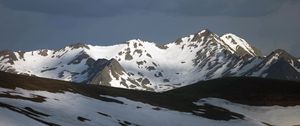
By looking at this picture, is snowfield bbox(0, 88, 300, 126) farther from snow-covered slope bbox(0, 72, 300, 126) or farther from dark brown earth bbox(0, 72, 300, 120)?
dark brown earth bbox(0, 72, 300, 120)

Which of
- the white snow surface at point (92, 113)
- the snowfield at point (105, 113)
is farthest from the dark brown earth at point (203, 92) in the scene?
the white snow surface at point (92, 113)

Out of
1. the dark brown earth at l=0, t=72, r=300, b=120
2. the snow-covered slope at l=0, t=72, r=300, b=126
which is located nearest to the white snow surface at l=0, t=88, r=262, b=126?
the snow-covered slope at l=0, t=72, r=300, b=126

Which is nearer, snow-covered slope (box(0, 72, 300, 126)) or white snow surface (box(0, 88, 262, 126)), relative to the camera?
white snow surface (box(0, 88, 262, 126))

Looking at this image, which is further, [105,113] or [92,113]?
[105,113]

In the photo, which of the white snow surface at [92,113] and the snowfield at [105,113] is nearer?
the snowfield at [105,113]

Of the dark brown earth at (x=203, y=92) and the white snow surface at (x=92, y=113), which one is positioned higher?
the dark brown earth at (x=203, y=92)

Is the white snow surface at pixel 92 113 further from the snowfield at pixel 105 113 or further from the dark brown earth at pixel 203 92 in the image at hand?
the dark brown earth at pixel 203 92

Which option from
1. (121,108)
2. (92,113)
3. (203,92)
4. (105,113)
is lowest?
(92,113)

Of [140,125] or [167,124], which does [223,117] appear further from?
[140,125]

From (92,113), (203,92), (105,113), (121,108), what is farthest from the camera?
(203,92)

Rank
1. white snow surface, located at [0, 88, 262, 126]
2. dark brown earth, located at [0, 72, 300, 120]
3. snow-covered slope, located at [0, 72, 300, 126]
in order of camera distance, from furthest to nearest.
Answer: dark brown earth, located at [0, 72, 300, 120] → snow-covered slope, located at [0, 72, 300, 126] → white snow surface, located at [0, 88, 262, 126]

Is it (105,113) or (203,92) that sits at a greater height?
(203,92)

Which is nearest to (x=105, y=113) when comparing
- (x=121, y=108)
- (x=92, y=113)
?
(x=92, y=113)

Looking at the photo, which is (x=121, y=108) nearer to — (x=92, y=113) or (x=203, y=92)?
(x=92, y=113)
